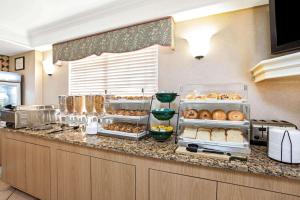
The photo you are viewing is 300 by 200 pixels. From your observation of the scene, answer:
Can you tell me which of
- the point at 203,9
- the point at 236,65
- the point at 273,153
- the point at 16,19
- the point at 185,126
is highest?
the point at 16,19

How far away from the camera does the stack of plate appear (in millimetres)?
943

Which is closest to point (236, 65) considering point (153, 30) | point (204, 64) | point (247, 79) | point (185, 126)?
point (247, 79)

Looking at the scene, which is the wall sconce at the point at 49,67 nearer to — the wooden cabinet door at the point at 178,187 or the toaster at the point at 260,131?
the wooden cabinet door at the point at 178,187

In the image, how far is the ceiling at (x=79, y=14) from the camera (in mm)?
1624

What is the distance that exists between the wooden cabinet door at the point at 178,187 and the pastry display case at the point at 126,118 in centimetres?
47

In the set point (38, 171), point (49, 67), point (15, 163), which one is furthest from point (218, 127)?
point (49, 67)

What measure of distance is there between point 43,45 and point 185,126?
277 centimetres

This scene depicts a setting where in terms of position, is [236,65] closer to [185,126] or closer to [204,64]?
[204,64]

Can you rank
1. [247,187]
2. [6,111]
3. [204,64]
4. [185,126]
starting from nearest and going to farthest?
[247,187], [185,126], [204,64], [6,111]

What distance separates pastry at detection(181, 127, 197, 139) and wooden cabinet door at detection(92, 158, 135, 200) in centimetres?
52

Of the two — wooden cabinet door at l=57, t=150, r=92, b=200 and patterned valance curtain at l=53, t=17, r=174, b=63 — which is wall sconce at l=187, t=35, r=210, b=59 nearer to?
patterned valance curtain at l=53, t=17, r=174, b=63

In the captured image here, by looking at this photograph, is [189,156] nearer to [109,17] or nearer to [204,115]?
[204,115]

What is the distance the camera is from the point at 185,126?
4.83 feet

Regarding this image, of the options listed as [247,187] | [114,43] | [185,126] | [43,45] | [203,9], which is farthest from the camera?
[43,45]
